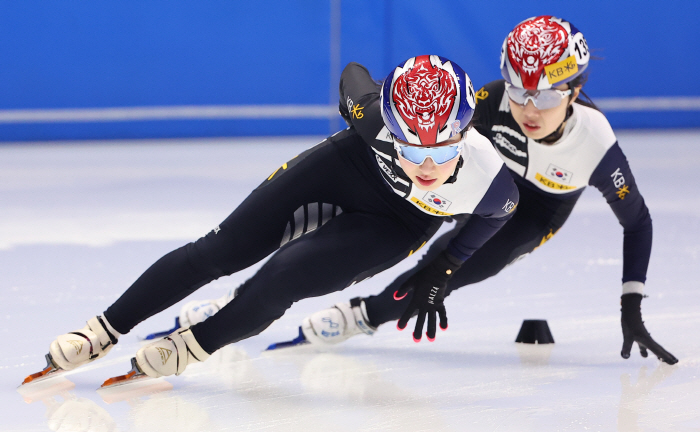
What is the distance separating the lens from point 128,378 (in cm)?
266

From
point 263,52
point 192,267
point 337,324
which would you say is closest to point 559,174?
point 337,324

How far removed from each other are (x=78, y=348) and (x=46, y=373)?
0.15 metres

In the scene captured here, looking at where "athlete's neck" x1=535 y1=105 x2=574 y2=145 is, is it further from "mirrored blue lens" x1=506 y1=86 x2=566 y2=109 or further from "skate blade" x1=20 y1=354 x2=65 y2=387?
"skate blade" x1=20 y1=354 x2=65 y2=387

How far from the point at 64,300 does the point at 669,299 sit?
2645 millimetres

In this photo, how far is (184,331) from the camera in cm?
270

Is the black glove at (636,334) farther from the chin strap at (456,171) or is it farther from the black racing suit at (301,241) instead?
the chin strap at (456,171)

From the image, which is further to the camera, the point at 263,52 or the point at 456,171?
the point at 263,52

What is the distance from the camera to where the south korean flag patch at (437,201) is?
2648 millimetres

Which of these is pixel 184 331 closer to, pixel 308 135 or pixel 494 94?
pixel 494 94

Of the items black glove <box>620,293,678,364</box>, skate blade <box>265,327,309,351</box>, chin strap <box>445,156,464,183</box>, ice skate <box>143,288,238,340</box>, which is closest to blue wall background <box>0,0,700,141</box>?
ice skate <box>143,288,238,340</box>

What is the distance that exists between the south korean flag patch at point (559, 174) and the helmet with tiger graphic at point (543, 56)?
34cm

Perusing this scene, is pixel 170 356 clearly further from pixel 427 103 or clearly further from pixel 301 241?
pixel 427 103

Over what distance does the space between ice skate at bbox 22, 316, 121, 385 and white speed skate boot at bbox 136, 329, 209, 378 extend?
13cm

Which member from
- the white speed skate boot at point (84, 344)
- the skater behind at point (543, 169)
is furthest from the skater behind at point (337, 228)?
the skater behind at point (543, 169)
